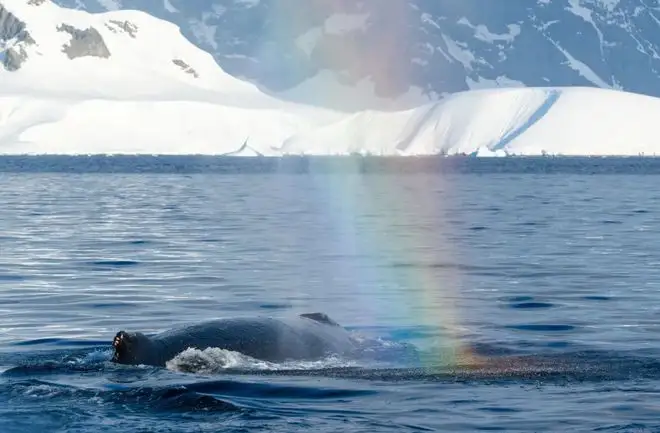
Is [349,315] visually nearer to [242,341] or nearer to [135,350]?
[242,341]

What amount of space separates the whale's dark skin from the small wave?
0.07 metres

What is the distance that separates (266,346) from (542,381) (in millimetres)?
3165

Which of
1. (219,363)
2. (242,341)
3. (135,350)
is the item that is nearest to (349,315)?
(242,341)

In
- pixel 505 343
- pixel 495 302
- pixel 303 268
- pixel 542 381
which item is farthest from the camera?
pixel 303 268

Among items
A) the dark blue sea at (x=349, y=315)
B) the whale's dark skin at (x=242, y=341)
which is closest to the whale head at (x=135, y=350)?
the whale's dark skin at (x=242, y=341)

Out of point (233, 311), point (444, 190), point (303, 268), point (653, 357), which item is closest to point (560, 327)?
point (653, 357)

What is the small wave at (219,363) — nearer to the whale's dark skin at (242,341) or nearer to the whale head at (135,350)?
the whale's dark skin at (242,341)

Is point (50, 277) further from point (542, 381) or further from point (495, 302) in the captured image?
point (542, 381)

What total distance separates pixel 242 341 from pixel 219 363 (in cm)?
47

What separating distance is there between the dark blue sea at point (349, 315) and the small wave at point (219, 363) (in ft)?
0.07

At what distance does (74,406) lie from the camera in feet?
46.1

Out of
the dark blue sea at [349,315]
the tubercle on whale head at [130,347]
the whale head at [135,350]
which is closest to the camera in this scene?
the dark blue sea at [349,315]

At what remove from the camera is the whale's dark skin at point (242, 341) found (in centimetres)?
1591

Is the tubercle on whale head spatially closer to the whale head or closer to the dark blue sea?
the whale head
